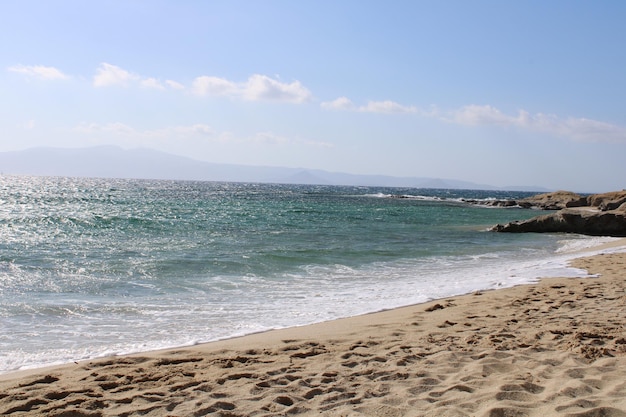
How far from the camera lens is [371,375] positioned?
16.4 ft

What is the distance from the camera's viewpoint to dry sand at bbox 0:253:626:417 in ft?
13.8

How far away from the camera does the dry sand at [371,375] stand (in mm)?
4191

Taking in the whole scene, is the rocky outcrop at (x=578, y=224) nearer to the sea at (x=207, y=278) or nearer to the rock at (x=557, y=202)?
the sea at (x=207, y=278)

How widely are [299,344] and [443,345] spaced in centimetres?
176

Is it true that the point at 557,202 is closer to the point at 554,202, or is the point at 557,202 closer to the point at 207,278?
the point at 554,202

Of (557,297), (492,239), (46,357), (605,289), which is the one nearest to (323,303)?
(557,297)

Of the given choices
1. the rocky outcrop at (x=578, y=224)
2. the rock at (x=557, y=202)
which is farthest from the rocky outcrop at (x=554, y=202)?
the rocky outcrop at (x=578, y=224)

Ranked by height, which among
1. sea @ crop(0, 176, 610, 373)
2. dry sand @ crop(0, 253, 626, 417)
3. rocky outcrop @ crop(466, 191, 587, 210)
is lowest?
sea @ crop(0, 176, 610, 373)

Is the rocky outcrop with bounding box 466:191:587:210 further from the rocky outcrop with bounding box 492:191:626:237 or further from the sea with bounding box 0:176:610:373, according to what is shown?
the sea with bounding box 0:176:610:373

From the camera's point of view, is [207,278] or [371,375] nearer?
[371,375]

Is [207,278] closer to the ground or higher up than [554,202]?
closer to the ground

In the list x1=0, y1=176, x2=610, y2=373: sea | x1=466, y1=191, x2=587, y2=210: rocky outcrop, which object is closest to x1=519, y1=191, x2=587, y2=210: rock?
x1=466, y1=191, x2=587, y2=210: rocky outcrop

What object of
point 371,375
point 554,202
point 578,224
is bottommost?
point 371,375

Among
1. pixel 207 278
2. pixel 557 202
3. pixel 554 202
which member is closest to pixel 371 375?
pixel 207 278
